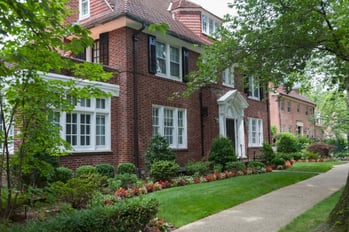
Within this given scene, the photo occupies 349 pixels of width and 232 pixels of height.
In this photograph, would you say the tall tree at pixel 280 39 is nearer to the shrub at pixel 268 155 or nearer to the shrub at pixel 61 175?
the shrub at pixel 61 175

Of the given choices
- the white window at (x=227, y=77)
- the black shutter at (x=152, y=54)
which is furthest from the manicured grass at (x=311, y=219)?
the white window at (x=227, y=77)

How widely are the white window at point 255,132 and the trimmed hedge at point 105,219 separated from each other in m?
16.5

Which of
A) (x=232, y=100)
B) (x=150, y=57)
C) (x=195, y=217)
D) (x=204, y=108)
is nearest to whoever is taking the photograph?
(x=195, y=217)

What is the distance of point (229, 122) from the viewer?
1950cm

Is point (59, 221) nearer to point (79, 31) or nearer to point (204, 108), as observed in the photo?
point (79, 31)

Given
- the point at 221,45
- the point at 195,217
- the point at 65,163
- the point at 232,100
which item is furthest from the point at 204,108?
the point at 195,217

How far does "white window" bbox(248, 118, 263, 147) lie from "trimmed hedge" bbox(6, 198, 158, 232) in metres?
16.5

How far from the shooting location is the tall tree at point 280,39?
10.4 meters

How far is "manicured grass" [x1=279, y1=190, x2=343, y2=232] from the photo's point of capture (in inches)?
233

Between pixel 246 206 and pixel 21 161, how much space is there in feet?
17.9

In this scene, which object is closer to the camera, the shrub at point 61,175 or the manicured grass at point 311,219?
the manicured grass at point 311,219

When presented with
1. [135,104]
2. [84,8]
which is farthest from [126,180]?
[84,8]

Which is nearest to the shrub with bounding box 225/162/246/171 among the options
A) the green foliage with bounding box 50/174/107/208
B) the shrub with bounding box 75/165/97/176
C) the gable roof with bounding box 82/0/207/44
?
the gable roof with bounding box 82/0/207/44

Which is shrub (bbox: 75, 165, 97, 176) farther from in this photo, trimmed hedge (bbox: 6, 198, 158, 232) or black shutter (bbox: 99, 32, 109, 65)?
trimmed hedge (bbox: 6, 198, 158, 232)
